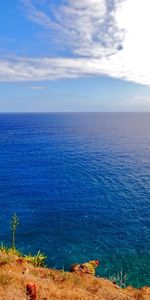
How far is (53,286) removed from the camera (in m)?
18.3

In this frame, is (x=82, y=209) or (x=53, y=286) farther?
(x=82, y=209)

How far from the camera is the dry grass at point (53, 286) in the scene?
16812 millimetres

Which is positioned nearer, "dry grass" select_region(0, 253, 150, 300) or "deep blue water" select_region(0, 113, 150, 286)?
"dry grass" select_region(0, 253, 150, 300)

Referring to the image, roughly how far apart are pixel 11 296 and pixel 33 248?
2036 centimetres

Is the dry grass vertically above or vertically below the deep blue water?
above

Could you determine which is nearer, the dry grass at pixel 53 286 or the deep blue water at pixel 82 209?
the dry grass at pixel 53 286

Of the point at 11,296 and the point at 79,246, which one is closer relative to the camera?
the point at 11,296

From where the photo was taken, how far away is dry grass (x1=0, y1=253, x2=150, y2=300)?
662 inches

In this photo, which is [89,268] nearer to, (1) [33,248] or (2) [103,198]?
(1) [33,248]

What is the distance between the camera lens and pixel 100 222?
140 ft

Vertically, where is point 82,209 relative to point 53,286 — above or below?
below

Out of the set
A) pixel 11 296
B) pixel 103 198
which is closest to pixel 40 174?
pixel 103 198

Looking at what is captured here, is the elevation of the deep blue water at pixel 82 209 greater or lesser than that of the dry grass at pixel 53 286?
lesser

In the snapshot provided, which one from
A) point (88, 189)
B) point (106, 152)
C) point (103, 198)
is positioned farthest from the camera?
point (106, 152)
